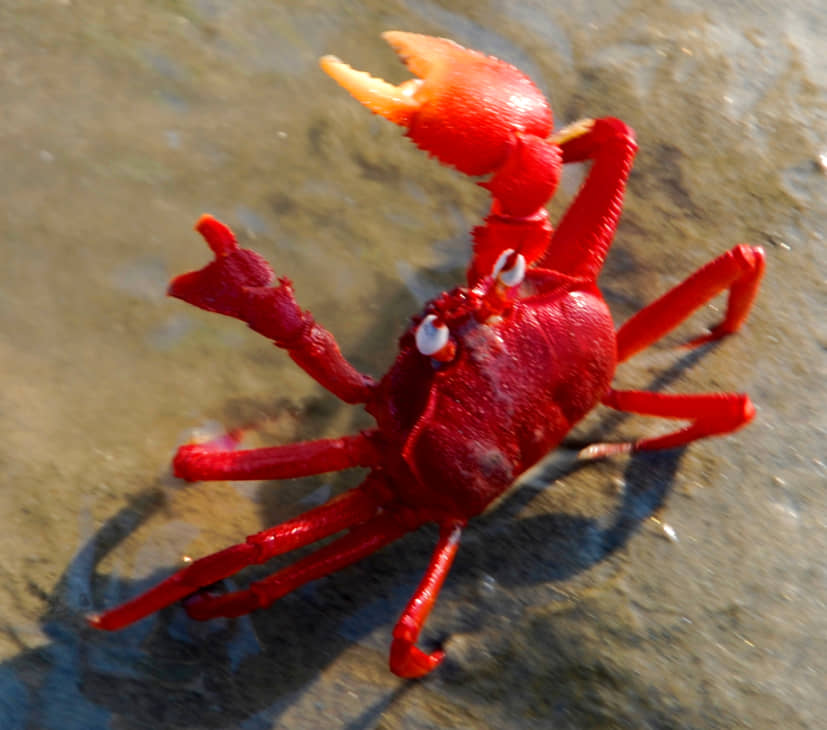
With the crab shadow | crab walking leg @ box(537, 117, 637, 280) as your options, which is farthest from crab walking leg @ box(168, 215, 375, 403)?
crab walking leg @ box(537, 117, 637, 280)

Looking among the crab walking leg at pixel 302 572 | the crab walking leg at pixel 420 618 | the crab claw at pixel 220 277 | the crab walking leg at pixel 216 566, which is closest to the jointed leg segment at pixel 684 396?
the crab walking leg at pixel 420 618

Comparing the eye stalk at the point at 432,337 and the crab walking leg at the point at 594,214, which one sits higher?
the crab walking leg at the point at 594,214

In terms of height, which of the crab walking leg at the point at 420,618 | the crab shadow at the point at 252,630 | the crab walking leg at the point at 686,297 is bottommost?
the crab shadow at the point at 252,630

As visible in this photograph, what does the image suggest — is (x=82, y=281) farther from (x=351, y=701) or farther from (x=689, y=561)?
(x=689, y=561)

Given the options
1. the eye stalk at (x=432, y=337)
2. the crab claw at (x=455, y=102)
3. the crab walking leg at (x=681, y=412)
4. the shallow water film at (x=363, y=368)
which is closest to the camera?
the eye stalk at (x=432, y=337)

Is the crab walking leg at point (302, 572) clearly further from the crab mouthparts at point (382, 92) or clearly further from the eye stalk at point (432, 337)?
the crab mouthparts at point (382, 92)

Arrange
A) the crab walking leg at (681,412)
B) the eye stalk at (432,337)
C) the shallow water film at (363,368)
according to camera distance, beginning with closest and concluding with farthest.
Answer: the eye stalk at (432,337) → the shallow water film at (363,368) → the crab walking leg at (681,412)

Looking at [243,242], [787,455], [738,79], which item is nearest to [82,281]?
[243,242]
